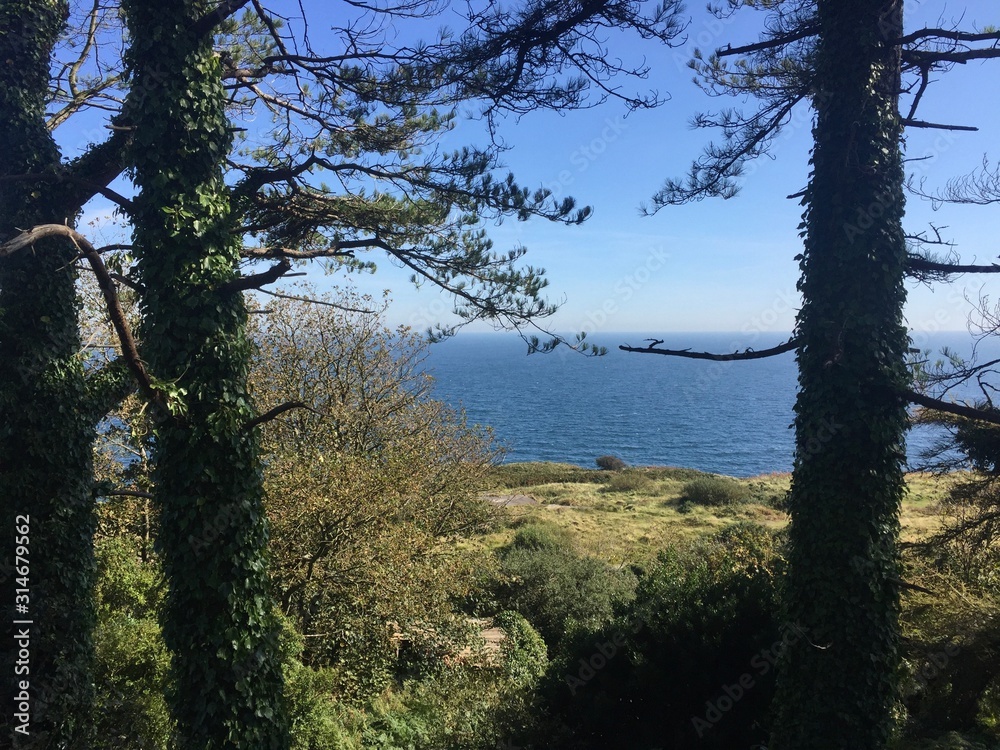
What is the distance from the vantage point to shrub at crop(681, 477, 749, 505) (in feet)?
92.7

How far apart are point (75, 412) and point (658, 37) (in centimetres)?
707

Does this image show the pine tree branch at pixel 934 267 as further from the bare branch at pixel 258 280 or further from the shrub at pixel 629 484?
the shrub at pixel 629 484

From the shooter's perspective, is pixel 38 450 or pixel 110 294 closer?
pixel 110 294

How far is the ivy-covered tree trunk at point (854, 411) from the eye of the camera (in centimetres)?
495

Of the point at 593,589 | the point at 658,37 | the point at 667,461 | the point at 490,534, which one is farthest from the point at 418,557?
the point at 667,461

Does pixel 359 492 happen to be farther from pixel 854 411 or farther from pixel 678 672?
pixel 854 411

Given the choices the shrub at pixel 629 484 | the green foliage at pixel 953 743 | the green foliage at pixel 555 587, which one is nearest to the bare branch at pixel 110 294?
the green foliage at pixel 953 743

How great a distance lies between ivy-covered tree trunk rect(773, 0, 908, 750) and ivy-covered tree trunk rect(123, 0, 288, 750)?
4914 mm

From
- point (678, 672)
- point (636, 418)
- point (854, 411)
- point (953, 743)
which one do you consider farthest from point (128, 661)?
point (636, 418)

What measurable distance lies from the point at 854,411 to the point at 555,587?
10209mm

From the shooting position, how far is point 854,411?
4980 mm

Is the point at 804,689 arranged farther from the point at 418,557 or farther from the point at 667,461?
the point at 667,461

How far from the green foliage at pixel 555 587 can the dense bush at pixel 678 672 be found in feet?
18.6

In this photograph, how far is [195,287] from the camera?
519 centimetres
